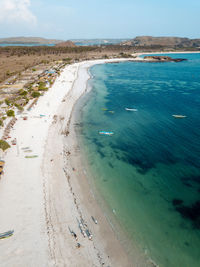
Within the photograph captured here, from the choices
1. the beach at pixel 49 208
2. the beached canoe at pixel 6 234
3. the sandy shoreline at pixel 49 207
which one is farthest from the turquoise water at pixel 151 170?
the beached canoe at pixel 6 234

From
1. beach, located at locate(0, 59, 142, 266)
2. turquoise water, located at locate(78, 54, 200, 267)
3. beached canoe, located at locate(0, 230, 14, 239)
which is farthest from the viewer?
turquoise water, located at locate(78, 54, 200, 267)

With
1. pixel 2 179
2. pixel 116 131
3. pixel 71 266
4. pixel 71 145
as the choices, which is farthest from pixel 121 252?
pixel 116 131

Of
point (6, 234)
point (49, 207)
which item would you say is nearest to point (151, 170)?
point (49, 207)

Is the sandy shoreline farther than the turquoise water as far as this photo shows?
No

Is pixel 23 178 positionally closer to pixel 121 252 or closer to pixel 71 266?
pixel 71 266

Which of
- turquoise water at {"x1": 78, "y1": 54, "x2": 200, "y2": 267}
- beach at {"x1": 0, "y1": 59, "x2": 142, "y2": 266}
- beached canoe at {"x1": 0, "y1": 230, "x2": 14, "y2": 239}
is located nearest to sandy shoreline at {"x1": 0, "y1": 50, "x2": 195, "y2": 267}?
beach at {"x1": 0, "y1": 59, "x2": 142, "y2": 266}

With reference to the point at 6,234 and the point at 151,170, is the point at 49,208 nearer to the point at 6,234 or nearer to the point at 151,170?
the point at 6,234

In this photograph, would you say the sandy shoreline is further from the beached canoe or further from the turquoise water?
the turquoise water

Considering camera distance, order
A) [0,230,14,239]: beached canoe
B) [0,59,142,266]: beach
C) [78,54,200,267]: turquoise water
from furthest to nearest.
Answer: [78,54,200,267]: turquoise water < [0,230,14,239]: beached canoe < [0,59,142,266]: beach
